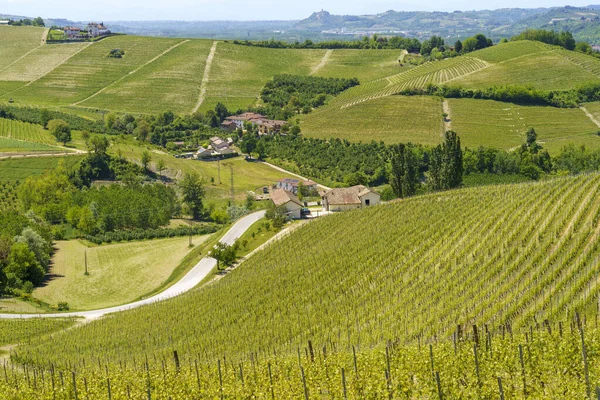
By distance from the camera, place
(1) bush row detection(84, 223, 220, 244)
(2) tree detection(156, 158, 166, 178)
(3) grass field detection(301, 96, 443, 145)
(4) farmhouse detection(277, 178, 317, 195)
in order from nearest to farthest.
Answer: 1. (1) bush row detection(84, 223, 220, 244)
2. (4) farmhouse detection(277, 178, 317, 195)
3. (2) tree detection(156, 158, 166, 178)
4. (3) grass field detection(301, 96, 443, 145)

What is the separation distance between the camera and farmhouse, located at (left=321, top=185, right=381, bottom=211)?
87.0m

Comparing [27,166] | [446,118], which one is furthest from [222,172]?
[446,118]

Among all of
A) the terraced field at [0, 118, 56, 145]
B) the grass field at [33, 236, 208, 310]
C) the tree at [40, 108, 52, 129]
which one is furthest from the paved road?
the tree at [40, 108, 52, 129]

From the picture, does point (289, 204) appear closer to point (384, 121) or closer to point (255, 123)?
point (384, 121)

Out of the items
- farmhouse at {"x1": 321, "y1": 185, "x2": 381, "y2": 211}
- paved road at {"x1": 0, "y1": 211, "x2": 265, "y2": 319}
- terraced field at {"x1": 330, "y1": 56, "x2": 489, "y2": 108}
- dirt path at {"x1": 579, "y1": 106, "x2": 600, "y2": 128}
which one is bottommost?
paved road at {"x1": 0, "y1": 211, "x2": 265, "y2": 319}

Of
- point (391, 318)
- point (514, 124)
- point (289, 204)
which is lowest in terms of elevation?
point (289, 204)

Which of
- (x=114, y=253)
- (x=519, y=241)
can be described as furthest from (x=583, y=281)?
(x=114, y=253)

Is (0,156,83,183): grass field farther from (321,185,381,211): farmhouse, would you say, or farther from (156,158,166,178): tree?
(321,185,381,211): farmhouse

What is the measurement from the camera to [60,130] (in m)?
138

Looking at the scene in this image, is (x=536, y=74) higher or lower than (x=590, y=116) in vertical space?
higher

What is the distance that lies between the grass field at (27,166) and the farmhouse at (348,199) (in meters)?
49.0

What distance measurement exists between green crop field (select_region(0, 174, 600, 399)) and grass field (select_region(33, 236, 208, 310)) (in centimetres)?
1279

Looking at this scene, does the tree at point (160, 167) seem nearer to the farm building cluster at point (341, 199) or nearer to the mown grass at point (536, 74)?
the farm building cluster at point (341, 199)

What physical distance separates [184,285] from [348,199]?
2665cm
